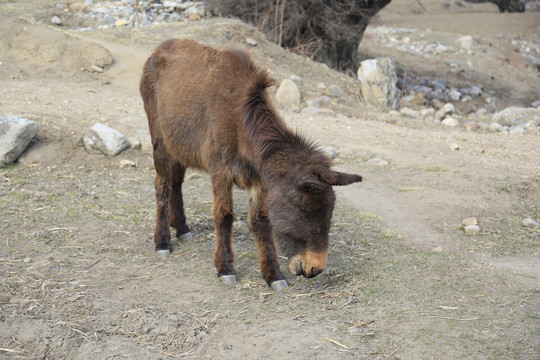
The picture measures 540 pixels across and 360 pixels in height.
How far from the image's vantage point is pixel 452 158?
9031mm

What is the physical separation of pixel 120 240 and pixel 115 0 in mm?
17717

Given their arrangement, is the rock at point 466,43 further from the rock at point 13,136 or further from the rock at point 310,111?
the rock at point 13,136

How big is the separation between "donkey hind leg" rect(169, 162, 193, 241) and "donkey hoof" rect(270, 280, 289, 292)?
1.51 m

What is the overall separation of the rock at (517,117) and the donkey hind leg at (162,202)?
10.0 metres

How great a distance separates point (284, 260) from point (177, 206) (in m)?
1.35

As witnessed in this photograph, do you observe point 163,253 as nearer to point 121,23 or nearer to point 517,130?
point 517,130

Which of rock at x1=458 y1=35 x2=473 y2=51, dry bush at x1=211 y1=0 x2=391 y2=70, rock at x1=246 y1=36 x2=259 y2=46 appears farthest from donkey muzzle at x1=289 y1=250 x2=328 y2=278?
rock at x1=458 y1=35 x2=473 y2=51

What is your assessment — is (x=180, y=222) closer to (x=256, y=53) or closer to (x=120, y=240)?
(x=120, y=240)

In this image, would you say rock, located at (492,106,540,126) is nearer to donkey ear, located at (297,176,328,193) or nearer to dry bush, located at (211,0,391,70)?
dry bush, located at (211,0,391,70)

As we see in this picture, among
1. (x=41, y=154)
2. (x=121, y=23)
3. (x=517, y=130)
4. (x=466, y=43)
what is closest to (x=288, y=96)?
(x=517, y=130)

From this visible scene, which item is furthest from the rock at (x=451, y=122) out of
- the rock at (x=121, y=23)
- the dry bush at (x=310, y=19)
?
the rock at (x=121, y=23)

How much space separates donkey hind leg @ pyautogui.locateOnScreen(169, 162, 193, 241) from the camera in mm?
6141

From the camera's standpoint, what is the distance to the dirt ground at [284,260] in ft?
13.7

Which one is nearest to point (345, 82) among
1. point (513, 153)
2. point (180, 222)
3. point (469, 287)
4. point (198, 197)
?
point (513, 153)
